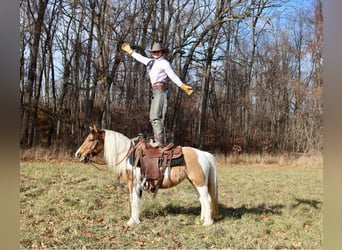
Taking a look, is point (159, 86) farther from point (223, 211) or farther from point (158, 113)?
point (223, 211)

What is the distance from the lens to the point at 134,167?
8.96ft

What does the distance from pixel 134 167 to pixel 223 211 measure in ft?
2.14

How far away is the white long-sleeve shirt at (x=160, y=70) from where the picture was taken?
109 inches

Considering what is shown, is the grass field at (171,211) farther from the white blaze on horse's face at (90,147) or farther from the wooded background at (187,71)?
the wooded background at (187,71)

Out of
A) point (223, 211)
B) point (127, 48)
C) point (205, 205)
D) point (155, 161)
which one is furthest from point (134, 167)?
point (127, 48)

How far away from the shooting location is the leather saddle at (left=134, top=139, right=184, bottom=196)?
271cm

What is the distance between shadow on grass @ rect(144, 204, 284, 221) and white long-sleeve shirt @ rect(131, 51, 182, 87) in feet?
2.67

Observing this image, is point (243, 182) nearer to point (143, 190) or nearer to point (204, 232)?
point (204, 232)

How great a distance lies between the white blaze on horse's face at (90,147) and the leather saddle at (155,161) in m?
0.24

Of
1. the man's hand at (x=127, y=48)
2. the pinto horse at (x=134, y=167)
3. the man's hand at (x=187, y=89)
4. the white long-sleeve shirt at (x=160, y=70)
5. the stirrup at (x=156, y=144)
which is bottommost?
the pinto horse at (x=134, y=167)

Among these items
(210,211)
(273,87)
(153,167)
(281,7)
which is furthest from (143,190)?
(281,7)

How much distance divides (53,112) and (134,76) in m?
0.59

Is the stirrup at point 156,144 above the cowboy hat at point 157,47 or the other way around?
the other way around

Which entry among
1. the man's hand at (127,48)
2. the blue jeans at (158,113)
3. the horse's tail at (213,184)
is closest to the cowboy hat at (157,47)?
the man's hand at (127,48)
